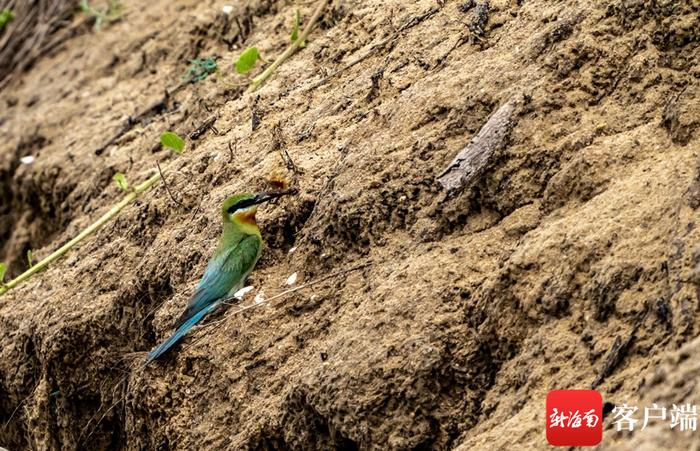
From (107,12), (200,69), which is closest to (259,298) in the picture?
(200,69)

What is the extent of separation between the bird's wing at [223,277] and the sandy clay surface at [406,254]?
7 centimetres

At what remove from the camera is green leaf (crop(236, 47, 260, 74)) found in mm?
4645

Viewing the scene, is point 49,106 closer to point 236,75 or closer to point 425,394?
point 236,75

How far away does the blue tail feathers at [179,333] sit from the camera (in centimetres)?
367

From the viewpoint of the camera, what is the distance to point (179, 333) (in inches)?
144

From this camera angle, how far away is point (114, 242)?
14.6ft

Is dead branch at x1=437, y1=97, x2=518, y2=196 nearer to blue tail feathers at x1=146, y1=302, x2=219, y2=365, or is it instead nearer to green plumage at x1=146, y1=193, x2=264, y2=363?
green plumage at x1=146, y1=193, x2=264, y2=363

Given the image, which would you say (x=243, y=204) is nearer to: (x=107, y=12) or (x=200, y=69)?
(x=200, y=69)

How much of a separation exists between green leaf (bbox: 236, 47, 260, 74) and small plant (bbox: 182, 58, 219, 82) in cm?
53

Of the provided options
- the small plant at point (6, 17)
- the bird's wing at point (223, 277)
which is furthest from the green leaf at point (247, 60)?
the small plant at point (6, 17)

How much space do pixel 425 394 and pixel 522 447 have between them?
0.45 meters

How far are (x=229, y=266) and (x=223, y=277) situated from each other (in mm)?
42

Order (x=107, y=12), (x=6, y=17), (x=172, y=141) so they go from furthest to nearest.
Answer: (x=6, y=17)
(x=107, y=12)
(x=172, y=141)

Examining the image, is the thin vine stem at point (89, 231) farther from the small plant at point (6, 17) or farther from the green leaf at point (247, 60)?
the small plant at point (6, 17)
